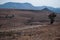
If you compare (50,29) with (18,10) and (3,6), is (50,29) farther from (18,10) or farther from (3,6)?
(3,6)

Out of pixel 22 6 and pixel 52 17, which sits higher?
pixel 22 6

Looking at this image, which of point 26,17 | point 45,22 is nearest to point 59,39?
point 45,22

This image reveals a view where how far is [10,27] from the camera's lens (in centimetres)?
295

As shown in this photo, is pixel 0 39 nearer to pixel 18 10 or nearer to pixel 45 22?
pixel 18 10

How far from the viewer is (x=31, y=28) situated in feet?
9.90

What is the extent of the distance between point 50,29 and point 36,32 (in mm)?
363

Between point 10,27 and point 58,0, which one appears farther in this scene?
point 58,0

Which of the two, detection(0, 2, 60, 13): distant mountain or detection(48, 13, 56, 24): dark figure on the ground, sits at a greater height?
detection(0, 2, 60, 13): distant mountain

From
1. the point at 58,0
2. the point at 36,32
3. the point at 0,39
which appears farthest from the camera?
the point at 58,0

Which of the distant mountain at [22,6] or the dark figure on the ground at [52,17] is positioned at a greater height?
the distant mountain at [22,6]

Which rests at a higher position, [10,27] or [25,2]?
[25,2]

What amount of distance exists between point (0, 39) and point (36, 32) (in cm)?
84

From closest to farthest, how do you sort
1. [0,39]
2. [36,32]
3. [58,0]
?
[0,39] → [36,32] → [58,0]

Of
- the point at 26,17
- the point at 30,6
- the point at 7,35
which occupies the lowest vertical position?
the point at 7,35
